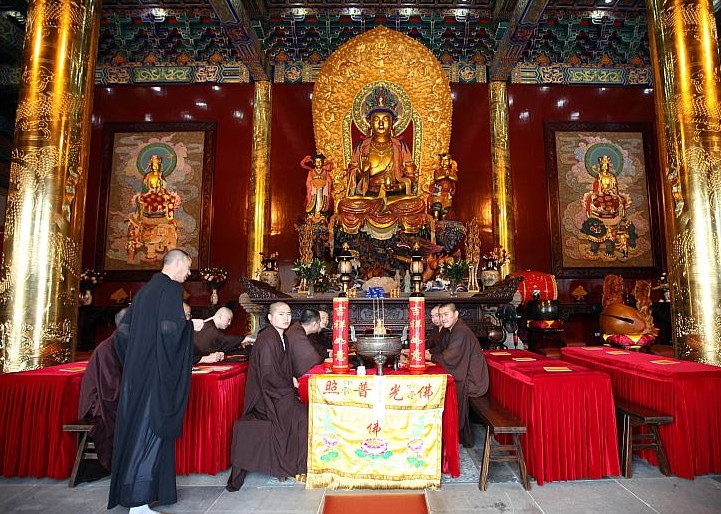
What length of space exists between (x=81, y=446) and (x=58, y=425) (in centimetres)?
28

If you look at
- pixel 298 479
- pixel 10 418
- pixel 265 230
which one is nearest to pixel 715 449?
pixel 298 479

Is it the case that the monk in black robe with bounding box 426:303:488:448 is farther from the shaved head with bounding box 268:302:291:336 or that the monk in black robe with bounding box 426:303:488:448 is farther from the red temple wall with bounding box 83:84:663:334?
the red temple wall with bounding box 83:84:663:334

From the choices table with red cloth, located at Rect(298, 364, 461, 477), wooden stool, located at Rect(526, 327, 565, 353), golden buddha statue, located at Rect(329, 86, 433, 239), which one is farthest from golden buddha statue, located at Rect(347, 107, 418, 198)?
table with red cloth, located at Rect(298, 364, 461, 477)

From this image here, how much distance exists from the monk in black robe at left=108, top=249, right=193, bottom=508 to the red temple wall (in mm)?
5482

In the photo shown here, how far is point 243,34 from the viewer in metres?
6.75

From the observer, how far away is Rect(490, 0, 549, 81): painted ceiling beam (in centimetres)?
616

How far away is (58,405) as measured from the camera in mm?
2795

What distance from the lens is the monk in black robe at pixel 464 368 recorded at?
11.1ft

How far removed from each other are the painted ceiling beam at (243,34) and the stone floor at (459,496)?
5.75m

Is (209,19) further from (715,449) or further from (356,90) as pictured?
(715,449)

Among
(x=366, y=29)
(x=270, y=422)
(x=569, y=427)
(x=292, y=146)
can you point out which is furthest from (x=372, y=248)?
(x=569, y=427)

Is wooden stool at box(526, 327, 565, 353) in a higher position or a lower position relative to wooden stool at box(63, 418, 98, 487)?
higher

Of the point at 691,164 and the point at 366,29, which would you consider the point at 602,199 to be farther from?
the point at 366,29

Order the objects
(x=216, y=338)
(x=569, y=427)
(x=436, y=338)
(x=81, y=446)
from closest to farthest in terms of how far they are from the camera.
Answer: (x=81, y=446) → (x=569, y=427) → (x=436, y=338) → (x=216, y=338)
